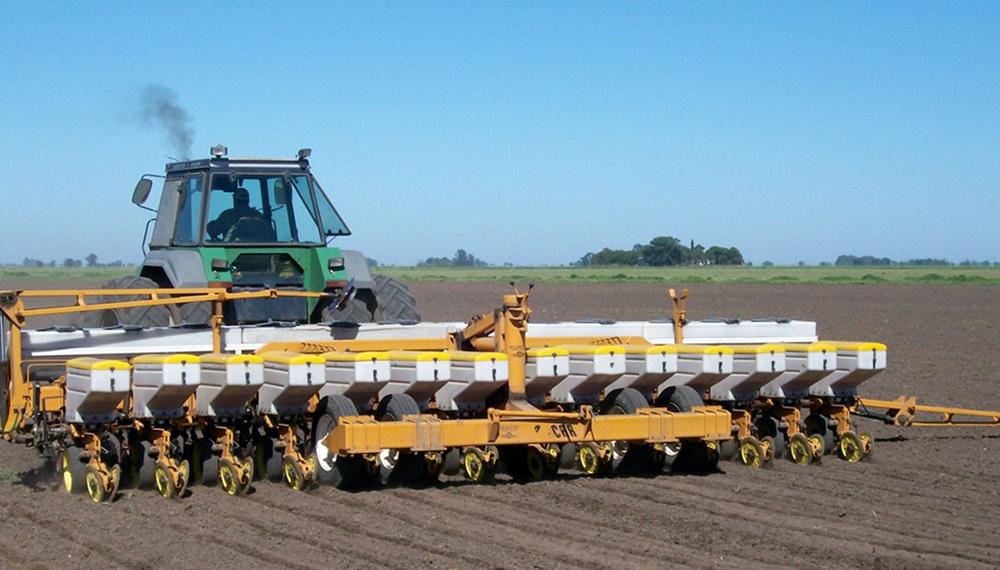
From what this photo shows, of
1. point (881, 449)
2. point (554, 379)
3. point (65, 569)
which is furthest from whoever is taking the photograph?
point (881, 449)

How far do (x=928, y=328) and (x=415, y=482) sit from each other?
21782mm

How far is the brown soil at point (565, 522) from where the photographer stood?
23.0ft

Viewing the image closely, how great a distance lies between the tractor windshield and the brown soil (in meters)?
2.66

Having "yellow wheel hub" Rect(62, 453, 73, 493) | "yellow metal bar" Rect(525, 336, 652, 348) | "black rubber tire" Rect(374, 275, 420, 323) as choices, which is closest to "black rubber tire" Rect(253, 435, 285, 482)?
"yellow wheel hub" Rect(62, 453, 73, 493)

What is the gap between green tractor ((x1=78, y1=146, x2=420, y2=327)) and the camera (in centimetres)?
1138

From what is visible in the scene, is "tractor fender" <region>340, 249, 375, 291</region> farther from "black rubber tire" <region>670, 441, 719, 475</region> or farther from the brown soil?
"black rubber tire" <region>670, 441, 719, 475</region>

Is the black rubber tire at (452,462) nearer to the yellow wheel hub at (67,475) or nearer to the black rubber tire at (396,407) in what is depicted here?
the black rubber tire at (396,407)

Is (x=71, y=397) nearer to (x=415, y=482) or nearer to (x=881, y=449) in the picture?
(x=415, y=482)

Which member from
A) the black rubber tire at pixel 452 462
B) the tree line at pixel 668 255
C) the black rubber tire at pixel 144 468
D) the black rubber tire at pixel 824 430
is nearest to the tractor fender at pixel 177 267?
the black rubber tire at pixel 144 468

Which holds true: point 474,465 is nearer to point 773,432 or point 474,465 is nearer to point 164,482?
point 164,482

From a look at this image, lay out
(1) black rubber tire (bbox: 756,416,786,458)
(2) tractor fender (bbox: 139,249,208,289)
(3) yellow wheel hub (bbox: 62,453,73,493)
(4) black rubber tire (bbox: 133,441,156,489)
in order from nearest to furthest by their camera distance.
A: (4) black rubber tire (bbox: 133,441,156,489) → (3) yellow wheel hub (bbox: 62,453,73,493) → (1) black rubber tire (bbox: 756,416,786,458) → (2) tractor fender (bbox: 139,249,208,289)

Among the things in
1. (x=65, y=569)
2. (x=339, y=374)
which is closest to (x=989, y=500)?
(x=339, y=374)

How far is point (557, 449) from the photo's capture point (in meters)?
9.45

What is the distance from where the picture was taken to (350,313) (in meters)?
11.6
